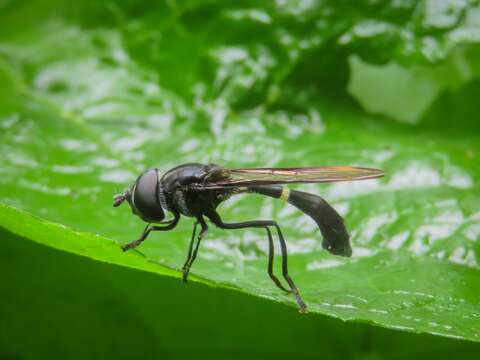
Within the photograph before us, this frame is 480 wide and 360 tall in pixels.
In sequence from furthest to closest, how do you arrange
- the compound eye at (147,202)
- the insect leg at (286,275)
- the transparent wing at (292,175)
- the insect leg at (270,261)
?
the compound eye at (147,202), the transparent wing at (292,175), the insect leg at (270,261), the insect leg at (286,275)

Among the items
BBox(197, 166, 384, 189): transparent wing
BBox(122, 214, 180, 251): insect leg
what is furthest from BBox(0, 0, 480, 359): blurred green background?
BBox(197, 166, 384, 189): transparent wing

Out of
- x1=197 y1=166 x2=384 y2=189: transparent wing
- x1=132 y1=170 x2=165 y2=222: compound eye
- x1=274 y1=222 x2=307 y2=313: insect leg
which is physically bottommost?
x1=274 y1=222 x2=307 y2=313: insect leg

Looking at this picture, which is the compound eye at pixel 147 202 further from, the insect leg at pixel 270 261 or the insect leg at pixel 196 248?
the insect leg at pixel 270 261

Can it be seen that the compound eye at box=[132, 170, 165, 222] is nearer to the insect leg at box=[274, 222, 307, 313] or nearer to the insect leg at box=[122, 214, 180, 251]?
the insect leg at box=[122, 214, 180, 251]

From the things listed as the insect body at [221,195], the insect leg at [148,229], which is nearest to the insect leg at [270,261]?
the insect body at [221,195]

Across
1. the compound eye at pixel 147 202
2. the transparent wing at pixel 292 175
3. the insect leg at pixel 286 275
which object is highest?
the transparent wing at pixel 292 175

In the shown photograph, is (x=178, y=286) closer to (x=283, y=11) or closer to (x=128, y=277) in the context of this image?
(x=128, y=277)

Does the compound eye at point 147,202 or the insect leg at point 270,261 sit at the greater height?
the compound eye at point 147,202
